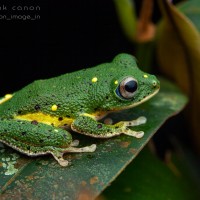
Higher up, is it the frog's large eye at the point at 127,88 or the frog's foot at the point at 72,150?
the frog's large eye at the point at 127,88

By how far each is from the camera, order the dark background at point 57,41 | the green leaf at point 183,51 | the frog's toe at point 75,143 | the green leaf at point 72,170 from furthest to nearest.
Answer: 1. the dark background at point 57,41
2. the green leaf at point 183,51
3. the frog's toe at point 75,143
4. the green leaf at point 72,170

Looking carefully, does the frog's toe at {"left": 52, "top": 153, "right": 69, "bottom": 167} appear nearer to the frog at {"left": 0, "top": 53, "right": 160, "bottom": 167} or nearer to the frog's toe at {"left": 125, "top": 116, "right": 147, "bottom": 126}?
the frog at {"left": 0, "top": 53, "right": 160, "bottom": 167}

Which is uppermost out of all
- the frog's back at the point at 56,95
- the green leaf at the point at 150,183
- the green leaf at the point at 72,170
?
the frog's back at the point at 56,95

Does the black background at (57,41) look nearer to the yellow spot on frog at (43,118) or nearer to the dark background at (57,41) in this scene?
the dark background at (57,41)

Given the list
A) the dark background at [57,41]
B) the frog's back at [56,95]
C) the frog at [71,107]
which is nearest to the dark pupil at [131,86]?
the frog at [71,107]

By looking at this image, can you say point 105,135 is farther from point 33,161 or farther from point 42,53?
point 42,53

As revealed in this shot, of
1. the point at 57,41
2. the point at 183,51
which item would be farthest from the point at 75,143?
the point at 57,41

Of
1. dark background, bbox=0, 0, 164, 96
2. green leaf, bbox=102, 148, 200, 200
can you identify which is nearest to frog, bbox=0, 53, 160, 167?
green leaf, bbox=102, 148, 200, 200

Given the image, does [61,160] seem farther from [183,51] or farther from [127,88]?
[183,51]
